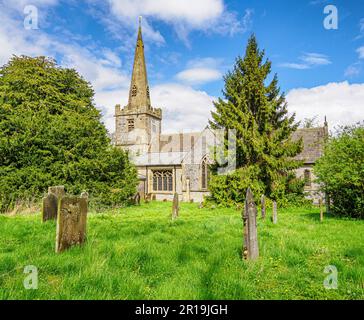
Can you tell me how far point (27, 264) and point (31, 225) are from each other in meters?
3.94

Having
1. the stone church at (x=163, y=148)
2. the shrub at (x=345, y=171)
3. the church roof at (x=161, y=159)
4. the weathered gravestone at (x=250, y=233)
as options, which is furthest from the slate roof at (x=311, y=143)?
the weathered gravestone at (x=250, y=233)

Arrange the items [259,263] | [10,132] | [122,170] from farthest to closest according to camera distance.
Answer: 1. [122,170]
2. [10,132]
3. [259,263]

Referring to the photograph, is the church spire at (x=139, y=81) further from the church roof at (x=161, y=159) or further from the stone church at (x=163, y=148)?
the church roof at (x=161, y=159)

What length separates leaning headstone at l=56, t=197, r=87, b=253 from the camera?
533cm

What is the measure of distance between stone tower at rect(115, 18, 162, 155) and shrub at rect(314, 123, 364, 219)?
28.8 metres

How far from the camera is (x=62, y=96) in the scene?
2044 cm

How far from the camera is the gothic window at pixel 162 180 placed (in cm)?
3028

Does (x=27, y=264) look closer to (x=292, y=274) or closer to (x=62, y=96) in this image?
(x=292, y=274)

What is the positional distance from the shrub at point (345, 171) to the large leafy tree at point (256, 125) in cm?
558

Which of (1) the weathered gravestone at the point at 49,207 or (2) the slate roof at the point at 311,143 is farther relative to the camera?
(2) the slate roof at the point at 311,143

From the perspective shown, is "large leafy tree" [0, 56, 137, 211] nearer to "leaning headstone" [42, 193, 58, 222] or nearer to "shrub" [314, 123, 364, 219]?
"leaning headstone" [42, 193, 58, 222]

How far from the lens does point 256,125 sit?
19.1 m

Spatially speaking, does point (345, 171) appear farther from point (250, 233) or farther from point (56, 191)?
point (56, 191)
